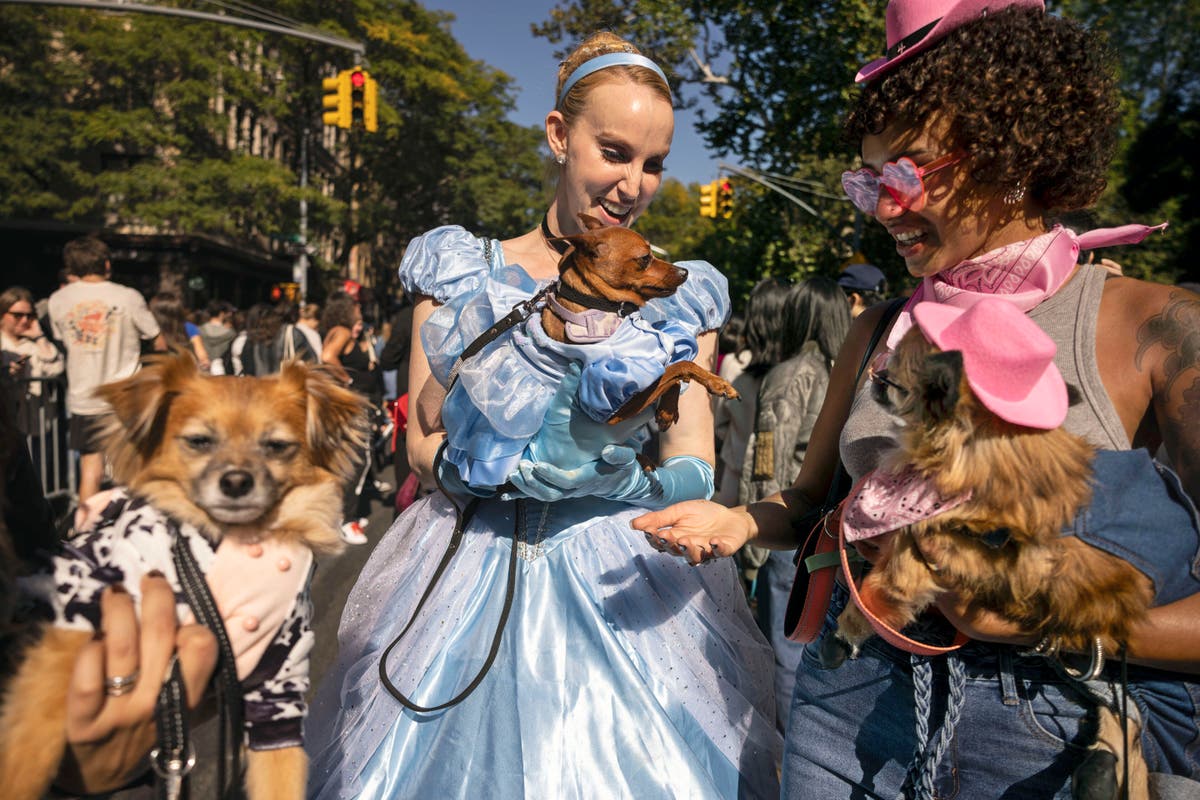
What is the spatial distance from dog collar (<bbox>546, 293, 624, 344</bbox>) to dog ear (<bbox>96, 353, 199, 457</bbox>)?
0.80m

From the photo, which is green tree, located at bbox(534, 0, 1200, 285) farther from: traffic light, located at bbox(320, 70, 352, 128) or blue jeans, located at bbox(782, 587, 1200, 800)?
blue jeans, located at bbox(782, 587, 1200, 800)

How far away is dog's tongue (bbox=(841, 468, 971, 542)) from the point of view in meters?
1.36

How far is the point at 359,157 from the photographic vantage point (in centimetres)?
3569

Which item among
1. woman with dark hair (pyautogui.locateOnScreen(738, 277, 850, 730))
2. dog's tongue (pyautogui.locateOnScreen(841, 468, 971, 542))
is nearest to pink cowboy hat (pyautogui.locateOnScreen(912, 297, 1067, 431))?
dog's tongue (pyautogui.locateOnScreen(841, 468, 971, 542))

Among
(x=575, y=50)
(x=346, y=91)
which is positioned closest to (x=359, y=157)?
(x=346, y=91)

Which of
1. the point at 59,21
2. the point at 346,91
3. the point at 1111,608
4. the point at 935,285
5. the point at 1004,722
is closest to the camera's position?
the point at 1111,608

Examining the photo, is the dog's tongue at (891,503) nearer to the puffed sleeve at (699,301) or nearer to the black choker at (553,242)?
→ the puffed sleeve at (699,301)

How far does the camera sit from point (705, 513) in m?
1.89

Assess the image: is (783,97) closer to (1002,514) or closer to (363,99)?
(363,99)

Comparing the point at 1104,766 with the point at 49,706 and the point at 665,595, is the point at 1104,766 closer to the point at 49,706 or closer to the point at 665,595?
the point at 665,595

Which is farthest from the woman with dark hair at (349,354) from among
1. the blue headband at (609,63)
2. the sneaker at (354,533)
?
the blue headband at (609,63)

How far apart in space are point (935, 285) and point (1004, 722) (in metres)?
0.82

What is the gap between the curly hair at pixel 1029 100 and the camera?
157 cm

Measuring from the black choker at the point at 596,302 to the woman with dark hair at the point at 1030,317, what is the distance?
46 cm
